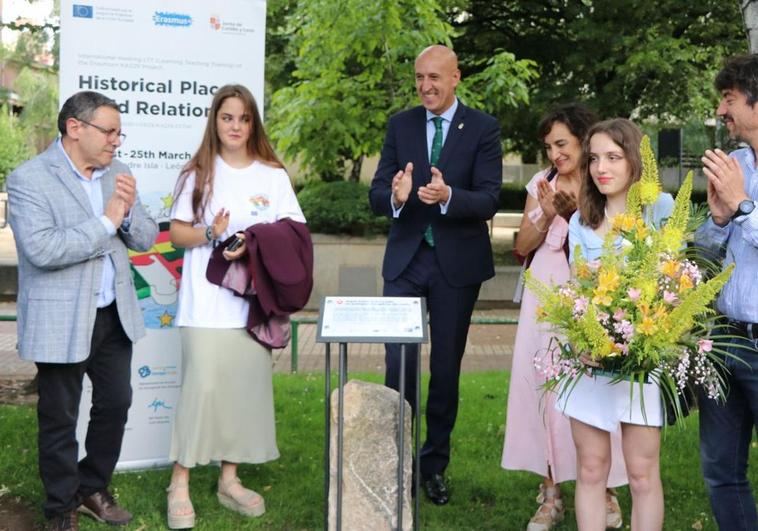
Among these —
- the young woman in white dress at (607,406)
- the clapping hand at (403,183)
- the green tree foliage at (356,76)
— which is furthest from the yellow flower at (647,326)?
the green tree foliage at (356,76)

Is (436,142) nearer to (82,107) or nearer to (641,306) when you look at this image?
(82,107)

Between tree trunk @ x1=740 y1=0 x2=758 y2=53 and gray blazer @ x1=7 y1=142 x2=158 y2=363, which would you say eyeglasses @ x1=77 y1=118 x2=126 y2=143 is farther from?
tree trunk @ x1=740 y1=0 x2=758 y2=53

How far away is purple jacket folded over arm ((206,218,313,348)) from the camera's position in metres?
4.77

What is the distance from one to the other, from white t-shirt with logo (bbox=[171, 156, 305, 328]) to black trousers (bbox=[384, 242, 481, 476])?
813mm

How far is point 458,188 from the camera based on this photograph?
5133 mm

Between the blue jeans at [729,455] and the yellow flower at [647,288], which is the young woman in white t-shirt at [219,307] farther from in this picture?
the blue jeans at [729,455]

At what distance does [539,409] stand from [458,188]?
50.0 inches

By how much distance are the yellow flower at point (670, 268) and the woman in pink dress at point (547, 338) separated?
50.1 inches

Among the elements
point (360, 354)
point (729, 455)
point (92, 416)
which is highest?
point (729, 455)

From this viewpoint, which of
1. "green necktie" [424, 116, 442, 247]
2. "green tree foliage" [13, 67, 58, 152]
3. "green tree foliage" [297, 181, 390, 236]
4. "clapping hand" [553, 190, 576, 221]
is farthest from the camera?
"green tree foliage" [13, 67, 58, 152]

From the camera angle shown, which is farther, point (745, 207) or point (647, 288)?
point (745, 207)

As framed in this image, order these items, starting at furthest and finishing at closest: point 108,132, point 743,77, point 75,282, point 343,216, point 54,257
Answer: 1. point 343,216
2. point 108,132
3. point 75,282
4. point 54,257
5. point 743,77

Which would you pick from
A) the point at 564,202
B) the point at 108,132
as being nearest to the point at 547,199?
the point at 564,202

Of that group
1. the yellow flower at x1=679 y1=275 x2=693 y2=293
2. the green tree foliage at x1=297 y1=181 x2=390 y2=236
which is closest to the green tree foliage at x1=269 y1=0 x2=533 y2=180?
the green tree foliage at x1=297 y1=181 x2=390 y2=236
